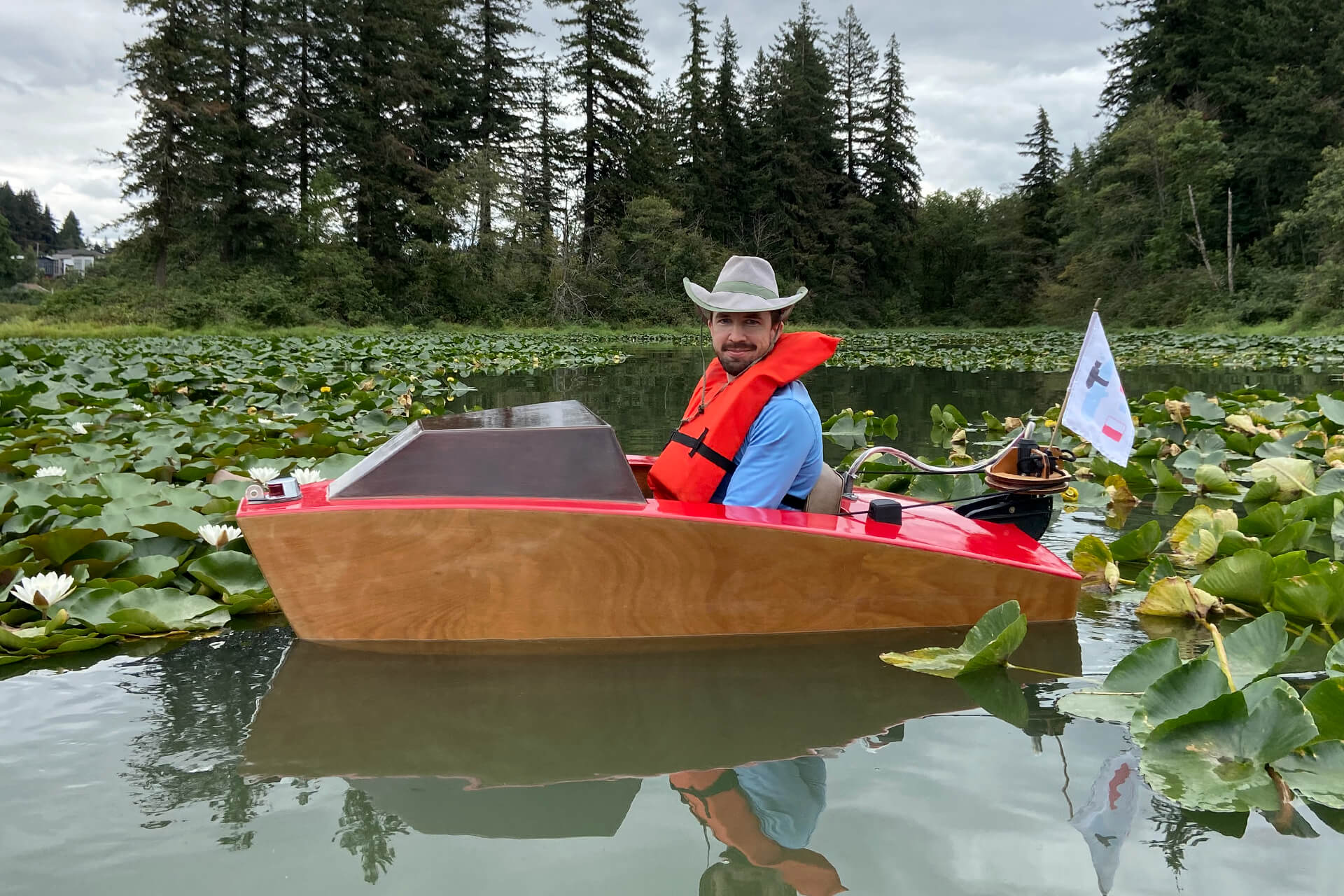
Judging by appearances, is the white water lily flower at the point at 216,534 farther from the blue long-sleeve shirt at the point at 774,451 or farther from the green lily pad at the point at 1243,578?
the green lily pad at the point at 1243,578

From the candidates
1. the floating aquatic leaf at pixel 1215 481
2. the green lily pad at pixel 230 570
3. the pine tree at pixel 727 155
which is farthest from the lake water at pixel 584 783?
the pine tree at pixel 727 155

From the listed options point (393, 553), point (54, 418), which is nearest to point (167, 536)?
point (393, 553)

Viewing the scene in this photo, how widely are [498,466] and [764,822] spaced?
1172 millimetres

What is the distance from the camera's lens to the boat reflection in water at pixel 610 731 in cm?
164

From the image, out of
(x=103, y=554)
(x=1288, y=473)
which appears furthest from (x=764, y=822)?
(x=1288, y=473)

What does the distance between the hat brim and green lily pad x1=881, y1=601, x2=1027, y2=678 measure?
41.3 inches

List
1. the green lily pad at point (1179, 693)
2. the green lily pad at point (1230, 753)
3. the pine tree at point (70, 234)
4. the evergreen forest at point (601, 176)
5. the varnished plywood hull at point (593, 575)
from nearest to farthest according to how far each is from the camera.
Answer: the green lily pad at point (1230, 753) < the green lily pad at point (1179, 693) < the varnished plywood hull at point (593, 575) < the evergreen forest at point (601, 176) < the pine tree at point (70, 234)

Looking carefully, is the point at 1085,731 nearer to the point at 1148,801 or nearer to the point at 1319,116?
A: the point at 1148,801

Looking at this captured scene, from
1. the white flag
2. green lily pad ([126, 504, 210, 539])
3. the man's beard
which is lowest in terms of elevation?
green lily pad ([126, 504, 210, 539])

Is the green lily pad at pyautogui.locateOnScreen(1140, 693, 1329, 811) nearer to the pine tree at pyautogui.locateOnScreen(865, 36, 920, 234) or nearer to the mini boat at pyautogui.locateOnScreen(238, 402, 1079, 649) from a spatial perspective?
the mini boat at pyautogui.locateOnScreen(238, 402, 1079, 649)

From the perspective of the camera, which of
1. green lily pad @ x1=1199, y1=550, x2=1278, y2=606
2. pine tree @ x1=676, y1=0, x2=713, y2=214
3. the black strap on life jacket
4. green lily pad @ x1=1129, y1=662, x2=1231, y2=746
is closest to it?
green lily pad @ x1=1129, y1=662, x2=1231, y2=746

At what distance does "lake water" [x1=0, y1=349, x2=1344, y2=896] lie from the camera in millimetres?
1474

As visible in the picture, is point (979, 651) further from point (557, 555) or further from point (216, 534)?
point (216, 534)

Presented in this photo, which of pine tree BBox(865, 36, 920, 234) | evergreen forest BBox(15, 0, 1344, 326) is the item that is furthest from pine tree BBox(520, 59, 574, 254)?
pine tree BBox(865, 36, 920, 234)
